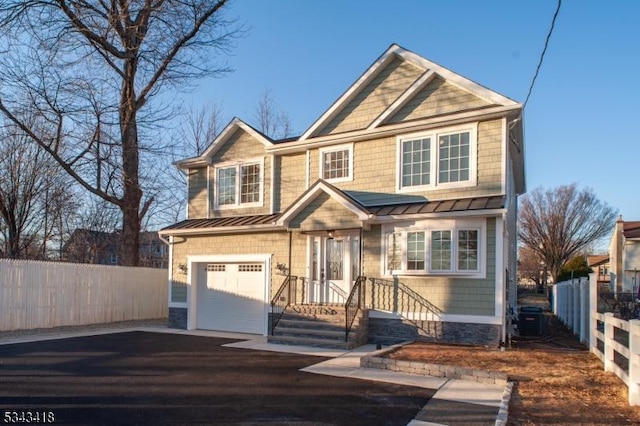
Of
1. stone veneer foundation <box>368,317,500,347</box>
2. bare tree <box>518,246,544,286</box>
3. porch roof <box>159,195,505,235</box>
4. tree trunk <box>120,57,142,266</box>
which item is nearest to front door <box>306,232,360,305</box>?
porch roof <box>159,195,505,235</box>

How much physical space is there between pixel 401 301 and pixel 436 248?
1.63m

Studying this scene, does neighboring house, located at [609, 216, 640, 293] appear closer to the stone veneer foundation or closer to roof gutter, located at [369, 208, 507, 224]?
the stone veneer foundation

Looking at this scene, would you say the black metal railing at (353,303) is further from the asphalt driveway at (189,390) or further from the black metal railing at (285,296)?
the black metal railing at (285,296)

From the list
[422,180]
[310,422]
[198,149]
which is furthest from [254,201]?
[198,149]

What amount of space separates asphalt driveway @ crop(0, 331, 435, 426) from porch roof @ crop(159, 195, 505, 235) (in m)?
4.17

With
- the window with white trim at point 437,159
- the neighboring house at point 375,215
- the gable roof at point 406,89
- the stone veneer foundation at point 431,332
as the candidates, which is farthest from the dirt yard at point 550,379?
the gable roof at point 406,89

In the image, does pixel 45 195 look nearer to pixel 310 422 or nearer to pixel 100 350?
pixel 100 350

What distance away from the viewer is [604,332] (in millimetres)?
8828

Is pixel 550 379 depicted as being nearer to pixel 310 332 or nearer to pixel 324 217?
pixel 310 332

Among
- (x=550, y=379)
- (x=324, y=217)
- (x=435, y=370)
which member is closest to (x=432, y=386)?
(x=435, y=370)

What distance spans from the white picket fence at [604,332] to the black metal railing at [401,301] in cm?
329

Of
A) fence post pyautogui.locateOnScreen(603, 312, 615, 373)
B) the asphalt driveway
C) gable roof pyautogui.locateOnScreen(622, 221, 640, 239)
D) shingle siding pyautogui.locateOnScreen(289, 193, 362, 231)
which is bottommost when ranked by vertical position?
the asphalt driveway

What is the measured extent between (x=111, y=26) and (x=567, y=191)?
127 ft

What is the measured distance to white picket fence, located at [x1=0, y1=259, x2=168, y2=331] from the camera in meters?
14.3
